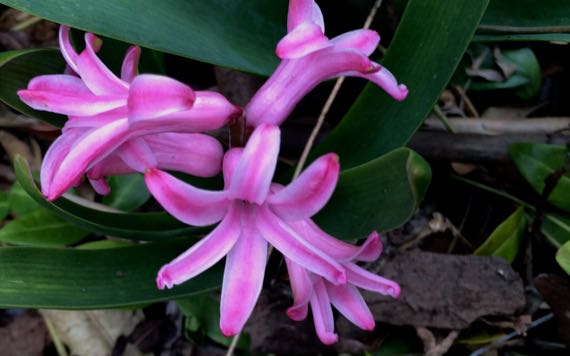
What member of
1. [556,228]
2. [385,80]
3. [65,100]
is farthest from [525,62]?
[65,100]

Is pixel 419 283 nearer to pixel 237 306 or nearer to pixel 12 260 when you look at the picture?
pixel 237 306

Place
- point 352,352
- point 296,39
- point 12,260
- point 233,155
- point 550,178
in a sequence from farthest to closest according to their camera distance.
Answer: point 352,352 < point 550,178 < point 12,260 < point 233,155 < point 296,39

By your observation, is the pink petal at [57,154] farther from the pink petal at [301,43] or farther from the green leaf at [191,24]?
the pink petal at [301,43]

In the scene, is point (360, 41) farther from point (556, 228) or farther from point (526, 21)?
point (556, 228)

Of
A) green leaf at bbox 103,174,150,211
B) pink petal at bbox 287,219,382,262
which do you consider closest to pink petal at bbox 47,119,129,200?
pink petal at bbox 287,219,382,262

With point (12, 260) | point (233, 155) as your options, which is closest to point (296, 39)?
point (233, 155)
